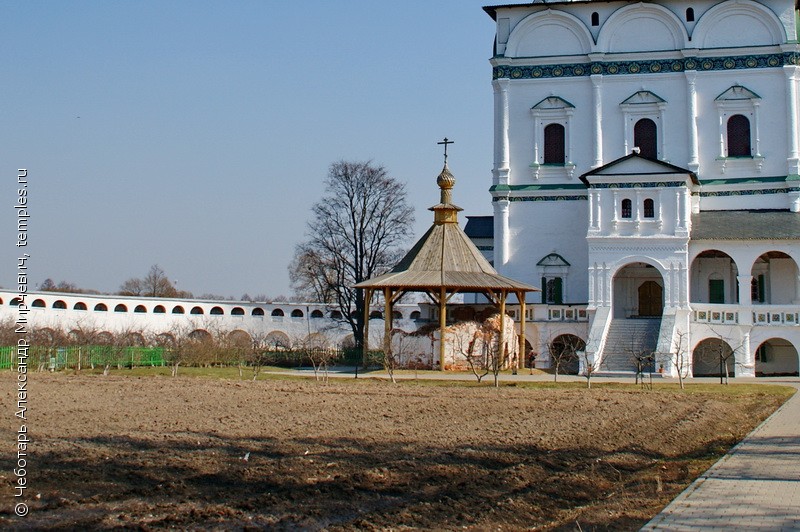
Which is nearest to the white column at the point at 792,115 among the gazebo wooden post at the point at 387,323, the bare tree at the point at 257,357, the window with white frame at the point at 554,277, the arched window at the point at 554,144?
the arched window at the point at 554,144

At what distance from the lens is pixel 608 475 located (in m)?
10.3

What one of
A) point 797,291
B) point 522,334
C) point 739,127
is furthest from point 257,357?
point 739,127

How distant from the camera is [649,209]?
30422 millimetres

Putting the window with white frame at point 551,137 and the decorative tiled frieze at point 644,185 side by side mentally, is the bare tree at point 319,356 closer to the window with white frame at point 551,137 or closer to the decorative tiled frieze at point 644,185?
the window with white frame at point 551,137

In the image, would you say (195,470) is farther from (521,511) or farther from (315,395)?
(315,395)

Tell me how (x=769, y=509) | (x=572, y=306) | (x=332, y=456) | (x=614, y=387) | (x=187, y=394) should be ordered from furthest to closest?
(x=572, y=306) → (x=614, y=387) → (x=187, y=394) → (x=332, y=456) → (x=769, y=509)

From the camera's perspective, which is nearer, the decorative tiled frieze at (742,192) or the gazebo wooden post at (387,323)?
the gazebo wooden post at (387,323)

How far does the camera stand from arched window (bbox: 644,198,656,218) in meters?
30.3

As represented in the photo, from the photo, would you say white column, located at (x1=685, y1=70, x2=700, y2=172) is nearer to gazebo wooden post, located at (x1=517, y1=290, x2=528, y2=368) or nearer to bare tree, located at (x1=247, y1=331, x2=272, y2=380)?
gazebo wooden post, located at (x1=517, y1=290, x2=528, y2=368)

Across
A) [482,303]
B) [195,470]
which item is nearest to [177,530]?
[195,470]

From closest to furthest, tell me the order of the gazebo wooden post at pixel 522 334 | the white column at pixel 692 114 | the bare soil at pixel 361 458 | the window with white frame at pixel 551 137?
the bare soil at pixel 361 458
the gazebo wooden post at pixel 522 334
the white column at pixel 692 114
the window with white frame at pixel 551 137

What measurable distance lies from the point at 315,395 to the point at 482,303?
15.2 meters

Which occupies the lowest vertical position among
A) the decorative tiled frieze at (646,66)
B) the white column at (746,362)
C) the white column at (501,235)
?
the white column at (746,362)

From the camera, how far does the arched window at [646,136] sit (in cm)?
3434
